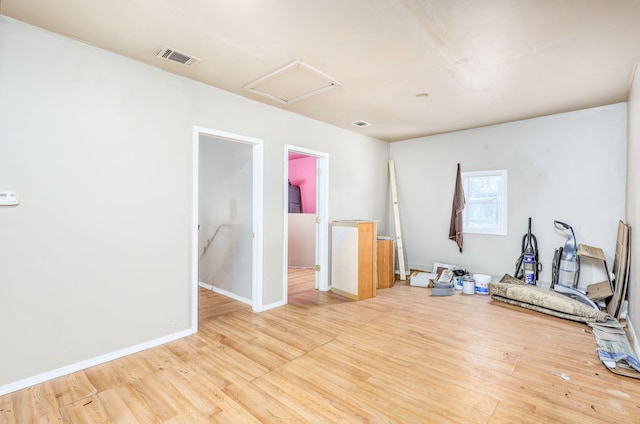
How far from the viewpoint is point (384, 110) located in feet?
13.8

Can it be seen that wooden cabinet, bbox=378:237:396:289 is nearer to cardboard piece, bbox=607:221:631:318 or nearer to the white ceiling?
the white ceiling

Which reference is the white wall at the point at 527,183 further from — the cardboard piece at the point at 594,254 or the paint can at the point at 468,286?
the paint can at the point at 468,286

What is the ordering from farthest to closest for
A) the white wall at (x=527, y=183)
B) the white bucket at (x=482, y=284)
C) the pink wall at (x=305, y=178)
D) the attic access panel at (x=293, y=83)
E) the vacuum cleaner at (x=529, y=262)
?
the pink wall at (x=305, y=178), the white bucket at (x=482, y=284), the vacuum cleaner at (x=529, y=262), the white wall at (x=527, y=183), the attic access panel at (x=293, y=83)

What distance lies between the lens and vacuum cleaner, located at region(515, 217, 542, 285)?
454cm

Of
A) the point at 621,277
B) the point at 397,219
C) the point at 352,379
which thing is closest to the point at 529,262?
the point at 621,277

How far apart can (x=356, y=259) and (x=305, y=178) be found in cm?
372

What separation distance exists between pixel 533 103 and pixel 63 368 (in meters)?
5.65

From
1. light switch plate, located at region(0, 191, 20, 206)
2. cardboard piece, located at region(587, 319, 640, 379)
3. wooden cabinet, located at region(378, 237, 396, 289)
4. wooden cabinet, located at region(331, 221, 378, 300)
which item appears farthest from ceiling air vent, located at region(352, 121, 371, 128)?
light switch plate, located at region(0, 191, 20, 206)

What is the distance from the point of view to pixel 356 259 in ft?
14.5

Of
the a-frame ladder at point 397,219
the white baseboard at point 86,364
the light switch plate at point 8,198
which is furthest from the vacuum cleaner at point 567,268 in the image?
the light switch plate at point 8,198

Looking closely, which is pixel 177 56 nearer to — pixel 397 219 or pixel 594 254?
pixel 397 219

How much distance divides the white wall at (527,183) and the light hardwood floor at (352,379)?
5.30 ft

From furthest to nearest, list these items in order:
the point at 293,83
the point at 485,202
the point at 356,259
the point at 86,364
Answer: the point at 485,202 < the point at 356,259 < the point at 293,83 < the point at 86,364

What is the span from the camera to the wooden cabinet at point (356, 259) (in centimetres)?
441
